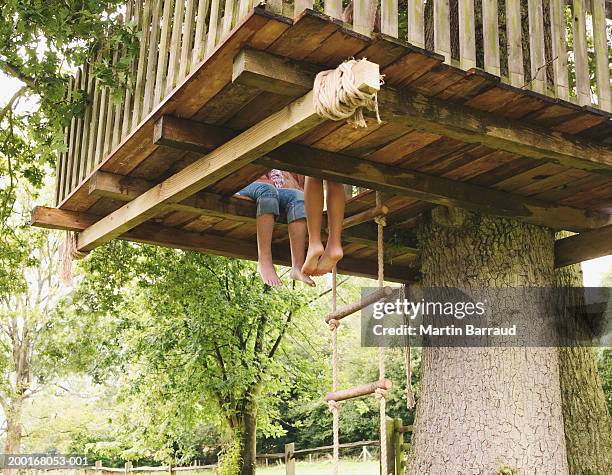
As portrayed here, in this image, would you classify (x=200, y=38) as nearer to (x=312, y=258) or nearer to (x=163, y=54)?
(x=163, y=54)

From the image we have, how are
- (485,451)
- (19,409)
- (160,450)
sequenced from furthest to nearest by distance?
(19,409), (160,450), (485,451)

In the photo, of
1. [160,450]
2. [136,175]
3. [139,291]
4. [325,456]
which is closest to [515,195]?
[136,175]

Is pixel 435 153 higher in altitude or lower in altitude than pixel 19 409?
higher

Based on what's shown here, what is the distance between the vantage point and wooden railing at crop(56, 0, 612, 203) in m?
2.37

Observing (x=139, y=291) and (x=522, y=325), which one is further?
(x=139, y=291)

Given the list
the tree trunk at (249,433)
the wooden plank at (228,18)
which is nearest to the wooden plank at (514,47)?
the wooden plank at (228,18)

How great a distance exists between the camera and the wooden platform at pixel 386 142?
2271mm

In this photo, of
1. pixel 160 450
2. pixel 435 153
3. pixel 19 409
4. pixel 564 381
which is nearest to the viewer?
pixel 435 153

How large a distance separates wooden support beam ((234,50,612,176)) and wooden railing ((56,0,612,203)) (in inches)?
6.4

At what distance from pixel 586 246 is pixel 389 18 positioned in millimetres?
2419

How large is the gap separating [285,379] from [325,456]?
1059 centimetres

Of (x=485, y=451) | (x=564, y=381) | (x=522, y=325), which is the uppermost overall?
(x=522, y=325)

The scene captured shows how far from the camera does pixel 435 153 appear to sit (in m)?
3.12

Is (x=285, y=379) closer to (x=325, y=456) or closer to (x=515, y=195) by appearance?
(x=515, y=195)
